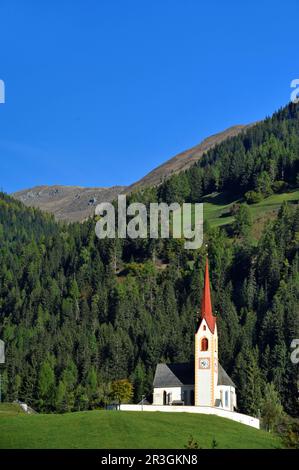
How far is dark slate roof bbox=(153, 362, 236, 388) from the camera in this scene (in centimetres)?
12500

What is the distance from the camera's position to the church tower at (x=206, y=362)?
397 ft

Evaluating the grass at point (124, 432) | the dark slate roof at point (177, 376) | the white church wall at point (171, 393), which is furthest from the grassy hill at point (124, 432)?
the dark slate roof at point (177, 376)

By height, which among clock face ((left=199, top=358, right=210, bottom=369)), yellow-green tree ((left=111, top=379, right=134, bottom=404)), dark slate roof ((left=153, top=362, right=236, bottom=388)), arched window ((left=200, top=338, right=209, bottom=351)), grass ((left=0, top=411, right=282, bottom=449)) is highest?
arched window ((left=200, top=338, right=209, bottom=351))

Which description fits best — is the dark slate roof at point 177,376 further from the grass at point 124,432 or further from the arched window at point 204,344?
the grass at point 124,432

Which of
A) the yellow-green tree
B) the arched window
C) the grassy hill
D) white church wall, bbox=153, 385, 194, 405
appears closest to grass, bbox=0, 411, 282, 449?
the grassy hill

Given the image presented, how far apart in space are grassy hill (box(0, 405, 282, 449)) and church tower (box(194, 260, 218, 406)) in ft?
40.5

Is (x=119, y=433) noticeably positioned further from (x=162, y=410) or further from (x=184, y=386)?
(x=184, y=386)

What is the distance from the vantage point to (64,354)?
6865 inches

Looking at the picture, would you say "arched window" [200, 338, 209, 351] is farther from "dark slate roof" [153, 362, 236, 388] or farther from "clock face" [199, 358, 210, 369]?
"dark slate roof" [153, 362, 236, 388]

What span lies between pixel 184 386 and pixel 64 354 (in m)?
53.3

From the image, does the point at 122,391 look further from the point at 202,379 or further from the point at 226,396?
the point at 202,379

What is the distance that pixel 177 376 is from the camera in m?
126

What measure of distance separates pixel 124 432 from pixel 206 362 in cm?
2942
